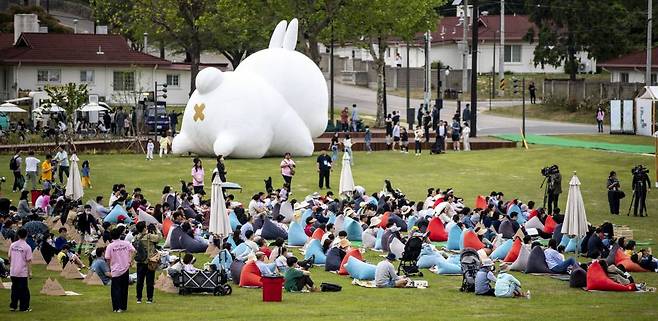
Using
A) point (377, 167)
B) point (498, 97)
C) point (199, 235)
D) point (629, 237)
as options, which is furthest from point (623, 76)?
point (199, 235)

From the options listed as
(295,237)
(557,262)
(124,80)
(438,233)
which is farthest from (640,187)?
(124,80)

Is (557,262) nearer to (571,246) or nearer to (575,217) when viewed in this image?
(575,217)

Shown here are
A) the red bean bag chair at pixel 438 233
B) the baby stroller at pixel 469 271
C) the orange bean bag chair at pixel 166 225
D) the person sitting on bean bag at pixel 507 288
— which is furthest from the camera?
the red bean bag chair at pixel 438 233

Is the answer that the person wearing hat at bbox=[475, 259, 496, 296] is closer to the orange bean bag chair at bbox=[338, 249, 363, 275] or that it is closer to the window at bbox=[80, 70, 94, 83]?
the orange bean bag chair at bbox=[338, 249, 363, 275]

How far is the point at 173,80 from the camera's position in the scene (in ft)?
286

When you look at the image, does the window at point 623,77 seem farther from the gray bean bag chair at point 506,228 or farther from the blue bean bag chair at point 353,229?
the blue bean bag chair at point 353,229

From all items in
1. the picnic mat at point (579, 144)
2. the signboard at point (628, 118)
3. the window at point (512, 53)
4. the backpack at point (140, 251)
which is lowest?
the backpack at point (140, 251)

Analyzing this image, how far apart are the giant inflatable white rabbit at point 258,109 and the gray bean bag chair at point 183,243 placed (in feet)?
63.6

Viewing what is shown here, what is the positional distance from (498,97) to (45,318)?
71.5 m

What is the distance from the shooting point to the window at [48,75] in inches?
3076

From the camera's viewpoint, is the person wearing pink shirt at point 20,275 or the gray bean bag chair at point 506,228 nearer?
the person wearing pink shirt at point 20,275

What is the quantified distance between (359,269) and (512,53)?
253 feet

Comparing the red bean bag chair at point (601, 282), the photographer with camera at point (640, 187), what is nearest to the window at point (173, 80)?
the photographer with camera at point (640, 187)

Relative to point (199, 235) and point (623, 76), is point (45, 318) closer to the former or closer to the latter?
point (199, 235)
